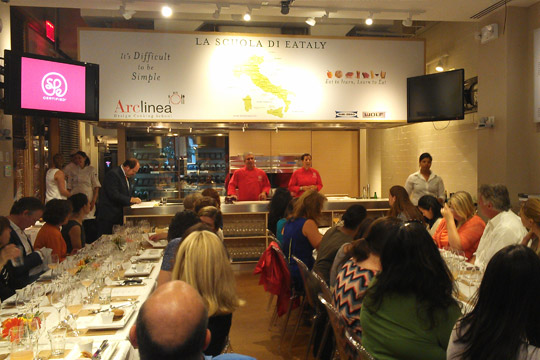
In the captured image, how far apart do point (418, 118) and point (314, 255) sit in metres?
3.75

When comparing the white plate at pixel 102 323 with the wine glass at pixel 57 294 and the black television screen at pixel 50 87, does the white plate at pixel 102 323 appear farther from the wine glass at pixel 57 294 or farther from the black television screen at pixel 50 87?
the black television screen at pixel 50 87

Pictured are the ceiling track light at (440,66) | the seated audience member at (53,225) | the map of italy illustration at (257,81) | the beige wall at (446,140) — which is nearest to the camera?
the seated audience member at (53,225)

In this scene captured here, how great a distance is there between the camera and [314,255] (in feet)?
16.4

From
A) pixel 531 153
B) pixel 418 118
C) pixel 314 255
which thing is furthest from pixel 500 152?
pixel 314 255

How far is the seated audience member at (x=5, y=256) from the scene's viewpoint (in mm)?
3256

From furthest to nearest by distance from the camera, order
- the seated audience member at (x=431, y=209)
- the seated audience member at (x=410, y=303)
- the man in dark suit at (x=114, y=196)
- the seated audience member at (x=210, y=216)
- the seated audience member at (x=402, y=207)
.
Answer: the man in dark suit at (x=114, y=196), the seated audience member at (x=431, y=209), the seated audience member at (x=402, y=207), the seated audience member at (x=210, y=216), the seated audience member at (x=410, y=303)

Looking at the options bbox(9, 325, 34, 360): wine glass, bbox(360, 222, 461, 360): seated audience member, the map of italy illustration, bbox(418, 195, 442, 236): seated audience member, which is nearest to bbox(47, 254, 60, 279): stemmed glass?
bbox(9, 325, 34, 360): wine glass

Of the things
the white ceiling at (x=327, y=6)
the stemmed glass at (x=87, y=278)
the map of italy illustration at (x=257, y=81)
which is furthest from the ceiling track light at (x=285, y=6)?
the stemmed glass at (x=87, y=278)

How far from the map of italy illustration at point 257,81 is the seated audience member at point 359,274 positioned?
16.2ft

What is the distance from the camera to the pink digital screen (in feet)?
18.5

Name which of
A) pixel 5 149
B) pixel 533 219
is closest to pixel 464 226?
pixel 533 219

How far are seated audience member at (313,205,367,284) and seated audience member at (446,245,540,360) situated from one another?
2.39m

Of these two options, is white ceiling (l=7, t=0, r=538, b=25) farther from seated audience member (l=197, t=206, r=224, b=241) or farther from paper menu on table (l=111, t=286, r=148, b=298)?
paper menu on table (l=111, t=286, r=148, b=298)

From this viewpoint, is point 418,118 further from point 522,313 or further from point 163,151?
point 522,313
